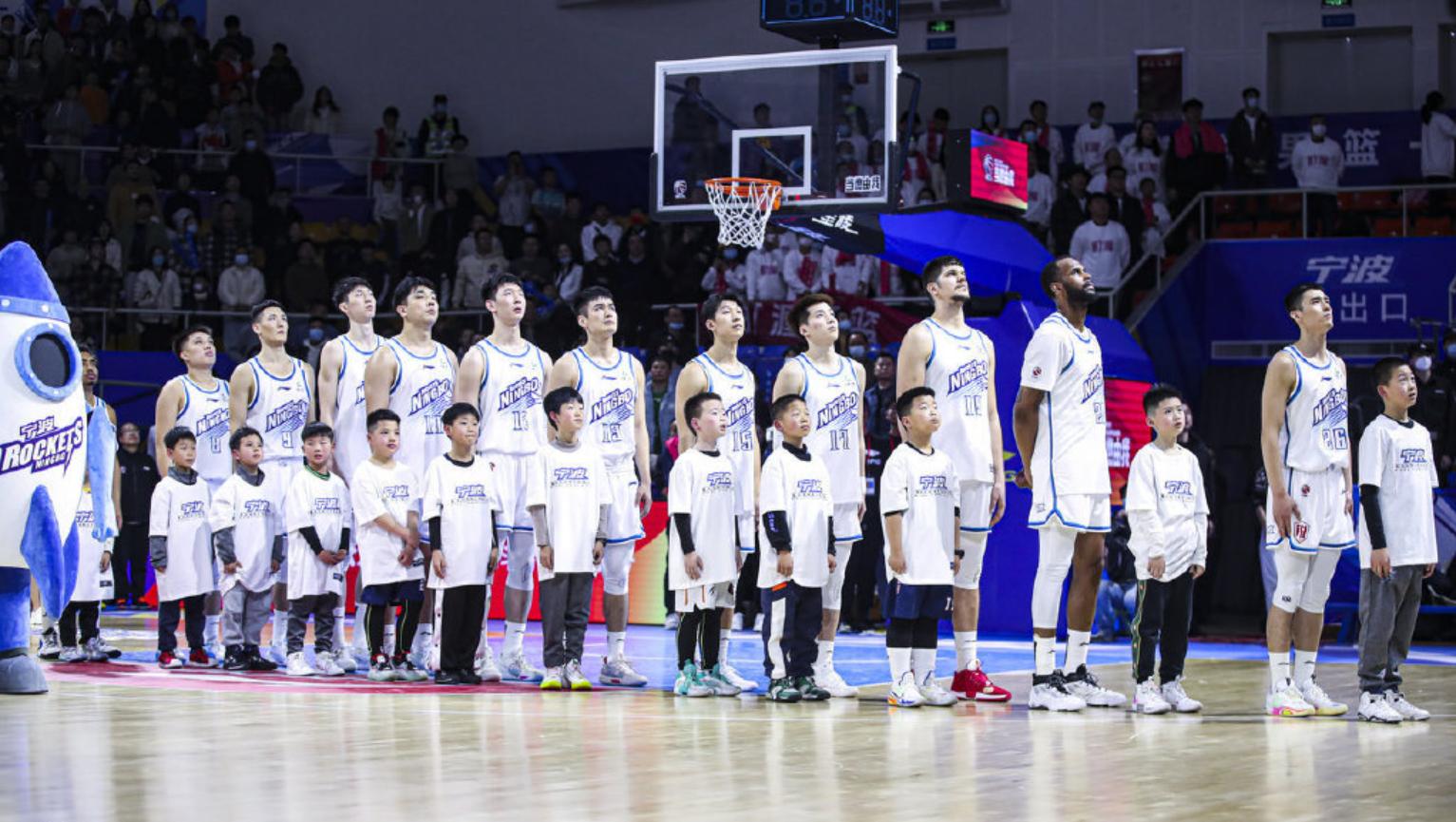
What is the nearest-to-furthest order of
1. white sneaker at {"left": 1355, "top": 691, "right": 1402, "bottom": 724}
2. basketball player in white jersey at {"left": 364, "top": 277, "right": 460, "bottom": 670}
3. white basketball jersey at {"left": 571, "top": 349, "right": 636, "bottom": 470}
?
white sneaker at {"left": 1355, "top": 691, "right": 1402, "bottom": 724}, white basketball jersey at {"left": 571, "top": 349, "right": 636, "bottom": 470}, basketball player in white jersey at {"left": 364, "top": 277, "right": 460, "bottom": 670}

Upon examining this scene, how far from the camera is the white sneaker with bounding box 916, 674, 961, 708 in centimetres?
966

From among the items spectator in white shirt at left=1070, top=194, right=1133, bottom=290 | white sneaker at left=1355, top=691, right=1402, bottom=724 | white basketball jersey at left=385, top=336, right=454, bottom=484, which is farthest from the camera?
spectator in white shirt at left=1070, top=194, right=1133, bottom=290

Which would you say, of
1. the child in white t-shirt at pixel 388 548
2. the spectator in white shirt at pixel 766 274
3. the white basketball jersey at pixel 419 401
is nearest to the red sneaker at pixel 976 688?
the child in white t-shirt at pixel 388 548

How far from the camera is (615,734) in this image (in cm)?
820

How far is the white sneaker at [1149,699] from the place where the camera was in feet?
31.0

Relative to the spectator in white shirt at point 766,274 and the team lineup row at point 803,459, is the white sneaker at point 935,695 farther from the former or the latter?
the spectator in white shirt at point 766,274

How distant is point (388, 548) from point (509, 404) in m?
1.15

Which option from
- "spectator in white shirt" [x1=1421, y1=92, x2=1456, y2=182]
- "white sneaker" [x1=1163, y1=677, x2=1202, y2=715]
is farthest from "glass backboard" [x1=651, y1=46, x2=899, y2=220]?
"spectator in white shirt" [x1=1421, y1=92, x2=1456, y2=182]

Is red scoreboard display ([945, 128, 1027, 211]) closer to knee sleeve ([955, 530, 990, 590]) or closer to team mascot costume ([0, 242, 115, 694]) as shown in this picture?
knee sleeve ([955, 530, 990, 590])

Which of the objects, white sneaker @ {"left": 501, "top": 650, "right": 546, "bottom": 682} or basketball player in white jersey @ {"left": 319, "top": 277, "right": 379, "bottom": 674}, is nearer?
white sneaker @ {"left": 501, "top": 650, "right": 546, "bottom": 682}

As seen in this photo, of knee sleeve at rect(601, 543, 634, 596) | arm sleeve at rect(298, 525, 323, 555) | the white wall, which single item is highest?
the white wall

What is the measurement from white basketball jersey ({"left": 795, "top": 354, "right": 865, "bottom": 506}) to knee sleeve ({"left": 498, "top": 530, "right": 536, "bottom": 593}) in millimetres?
1804

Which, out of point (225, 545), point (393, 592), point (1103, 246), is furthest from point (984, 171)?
point (225, 545)

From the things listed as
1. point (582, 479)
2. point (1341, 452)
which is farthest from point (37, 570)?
point (1341, 452)
